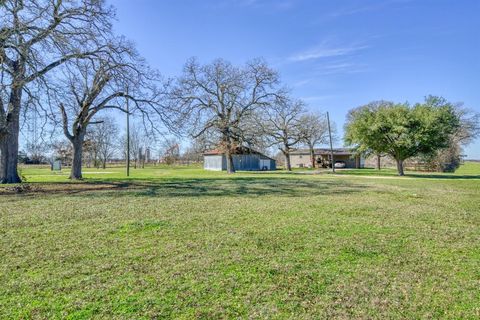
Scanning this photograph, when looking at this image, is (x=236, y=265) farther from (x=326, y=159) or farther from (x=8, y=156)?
(x=326, y=159)

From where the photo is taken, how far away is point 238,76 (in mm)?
30781

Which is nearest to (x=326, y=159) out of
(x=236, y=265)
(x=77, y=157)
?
(x=77, y=157)

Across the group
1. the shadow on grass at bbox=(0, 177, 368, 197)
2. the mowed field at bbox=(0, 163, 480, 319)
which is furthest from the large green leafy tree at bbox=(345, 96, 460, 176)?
the mowed field at bbox=(0, 163, 480, 319)

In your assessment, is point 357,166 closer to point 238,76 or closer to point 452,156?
point 452,156

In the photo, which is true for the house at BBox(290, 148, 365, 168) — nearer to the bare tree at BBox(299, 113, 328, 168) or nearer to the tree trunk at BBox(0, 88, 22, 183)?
the bare tree at BBox(299, 113, 328, 168)

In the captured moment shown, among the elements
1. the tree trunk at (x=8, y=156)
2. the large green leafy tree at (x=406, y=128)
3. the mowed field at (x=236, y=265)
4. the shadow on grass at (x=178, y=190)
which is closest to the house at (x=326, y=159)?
the large green leafy tree at (x=406, y=128)

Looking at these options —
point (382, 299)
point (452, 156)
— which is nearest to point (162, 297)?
point (382, 299)

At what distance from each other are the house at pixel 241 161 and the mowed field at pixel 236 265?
115ft

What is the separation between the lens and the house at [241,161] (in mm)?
43250

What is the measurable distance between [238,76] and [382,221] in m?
26.0

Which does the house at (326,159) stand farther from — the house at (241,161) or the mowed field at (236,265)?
the mowed field at (236,265)

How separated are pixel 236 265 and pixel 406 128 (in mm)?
24918

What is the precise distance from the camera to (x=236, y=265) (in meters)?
3.92

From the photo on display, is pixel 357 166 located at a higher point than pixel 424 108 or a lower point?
lower
